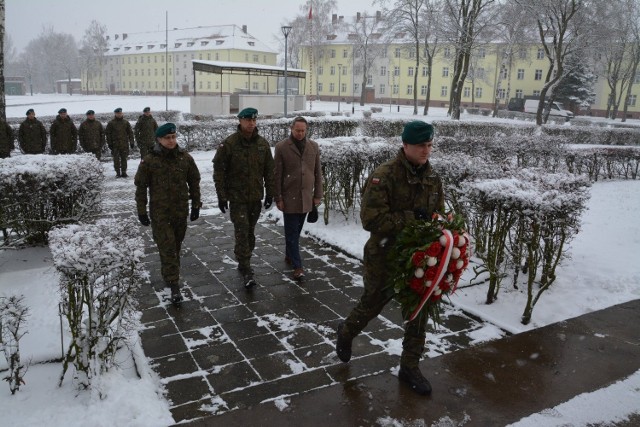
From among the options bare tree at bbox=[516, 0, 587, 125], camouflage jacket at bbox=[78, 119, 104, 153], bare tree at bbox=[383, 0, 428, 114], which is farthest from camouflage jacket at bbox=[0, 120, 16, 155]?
bare tree at bbox=[383, 0, 428, 114]

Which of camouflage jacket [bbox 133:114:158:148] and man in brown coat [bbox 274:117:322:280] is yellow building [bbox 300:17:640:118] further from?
man in brown coat [bbox 274:117:322:280]

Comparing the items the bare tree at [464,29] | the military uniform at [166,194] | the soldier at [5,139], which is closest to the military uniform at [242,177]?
the military uniform at [166,194]

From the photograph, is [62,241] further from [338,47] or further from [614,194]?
[338,47]

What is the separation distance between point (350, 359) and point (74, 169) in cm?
402

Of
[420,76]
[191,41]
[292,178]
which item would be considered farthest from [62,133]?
[191,41]

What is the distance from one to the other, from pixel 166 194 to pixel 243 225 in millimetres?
930

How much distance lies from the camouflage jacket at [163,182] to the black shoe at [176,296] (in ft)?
2.37

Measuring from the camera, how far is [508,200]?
4566 mm

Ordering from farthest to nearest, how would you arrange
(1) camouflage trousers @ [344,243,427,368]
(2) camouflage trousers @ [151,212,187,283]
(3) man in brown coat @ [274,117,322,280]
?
(3) man in brown coat @ [274,117,322,280], (2) camouflage trousers @ [151,212,187,283], (1) camouflage trousers @ [344,243,427,368]

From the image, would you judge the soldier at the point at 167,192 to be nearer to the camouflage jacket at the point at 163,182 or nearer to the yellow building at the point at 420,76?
the camouflage jacket at the point at 163,182

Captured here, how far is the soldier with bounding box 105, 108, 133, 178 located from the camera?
12086mm

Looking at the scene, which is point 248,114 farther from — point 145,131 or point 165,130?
point 145,131

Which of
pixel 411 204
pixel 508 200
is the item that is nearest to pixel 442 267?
pixel 411 204

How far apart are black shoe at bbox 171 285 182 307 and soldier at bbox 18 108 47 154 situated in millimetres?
9214
